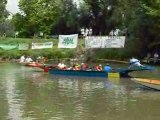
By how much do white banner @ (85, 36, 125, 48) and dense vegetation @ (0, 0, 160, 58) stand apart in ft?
3.24

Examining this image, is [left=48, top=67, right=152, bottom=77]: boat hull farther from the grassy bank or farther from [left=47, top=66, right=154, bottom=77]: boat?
the grassy bank

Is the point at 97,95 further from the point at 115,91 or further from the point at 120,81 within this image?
the point at 120,81

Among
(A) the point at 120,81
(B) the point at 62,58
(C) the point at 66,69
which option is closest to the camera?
(A) the point at 120,81

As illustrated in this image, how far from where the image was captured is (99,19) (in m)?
74.8

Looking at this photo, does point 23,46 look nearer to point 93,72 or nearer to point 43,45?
point 43,45

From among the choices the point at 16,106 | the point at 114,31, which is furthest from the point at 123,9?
the point at 16,106

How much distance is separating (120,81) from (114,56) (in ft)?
75.7

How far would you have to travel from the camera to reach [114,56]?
5834 cm

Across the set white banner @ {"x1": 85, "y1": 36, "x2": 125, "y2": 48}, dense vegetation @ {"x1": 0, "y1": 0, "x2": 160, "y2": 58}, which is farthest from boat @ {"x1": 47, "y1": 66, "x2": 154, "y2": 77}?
white banner @ {"x1": 85, "y1": 36, "x2": 125, "y2": 48}

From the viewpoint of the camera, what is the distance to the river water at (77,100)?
20359 millimetres

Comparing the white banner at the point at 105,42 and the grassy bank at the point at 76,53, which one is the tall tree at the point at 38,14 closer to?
the grassy bank at the point at 76,53

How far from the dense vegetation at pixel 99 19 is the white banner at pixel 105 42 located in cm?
99

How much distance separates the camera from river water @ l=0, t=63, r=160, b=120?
20.4 meters

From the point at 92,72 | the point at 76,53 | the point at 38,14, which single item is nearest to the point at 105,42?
the point at 76,53
